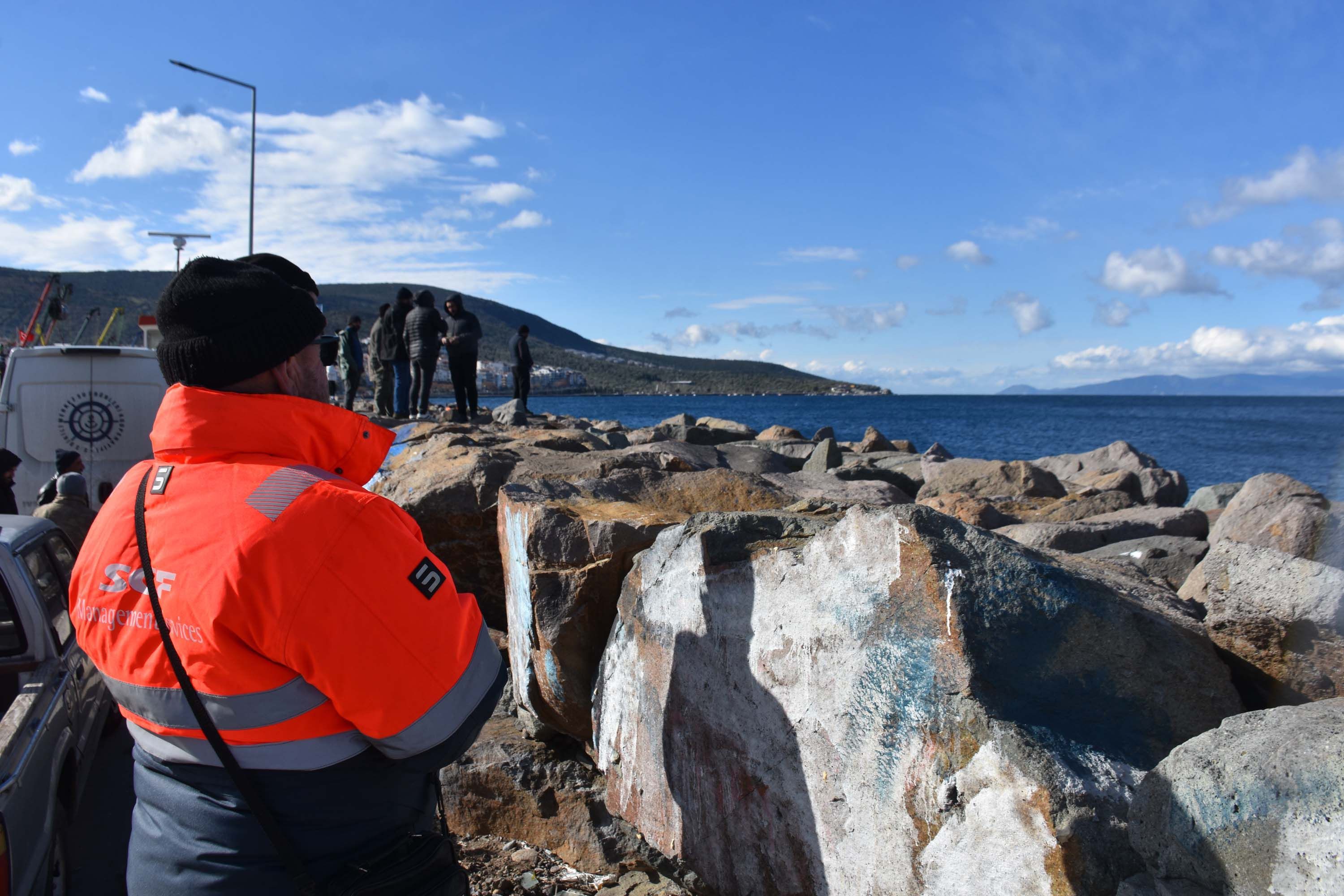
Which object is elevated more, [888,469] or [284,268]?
[284,268]

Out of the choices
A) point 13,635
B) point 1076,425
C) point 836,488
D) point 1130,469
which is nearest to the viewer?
point 13,635

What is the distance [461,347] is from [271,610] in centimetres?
1039

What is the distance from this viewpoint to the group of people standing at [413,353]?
11.6 meters

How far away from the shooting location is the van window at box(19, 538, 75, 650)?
383 centimetres

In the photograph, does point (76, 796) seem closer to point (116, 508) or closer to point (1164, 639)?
point (116, 508)

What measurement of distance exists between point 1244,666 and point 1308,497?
4.49m

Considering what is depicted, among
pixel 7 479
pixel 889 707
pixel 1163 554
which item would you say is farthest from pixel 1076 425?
pixel 889 707

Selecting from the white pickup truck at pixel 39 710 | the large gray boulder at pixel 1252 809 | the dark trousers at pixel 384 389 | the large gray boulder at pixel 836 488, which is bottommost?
the white pickup truck at pixel 39 710

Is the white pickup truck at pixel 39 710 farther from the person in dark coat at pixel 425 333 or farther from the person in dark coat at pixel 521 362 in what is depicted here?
the person in dark coat at pixel 521 362

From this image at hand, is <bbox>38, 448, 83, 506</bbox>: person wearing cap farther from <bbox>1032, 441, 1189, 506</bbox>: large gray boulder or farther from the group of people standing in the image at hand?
<bbox>1032, 441, 1189, 506</bbox>: large gray boulder

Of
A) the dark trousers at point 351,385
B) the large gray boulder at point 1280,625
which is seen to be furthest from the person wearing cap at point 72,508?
the dark trousers at point 351,385

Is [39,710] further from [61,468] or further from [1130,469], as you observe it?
[1130,469]

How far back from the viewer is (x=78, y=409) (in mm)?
7637

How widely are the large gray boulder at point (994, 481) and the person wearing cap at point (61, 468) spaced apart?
8.19m
